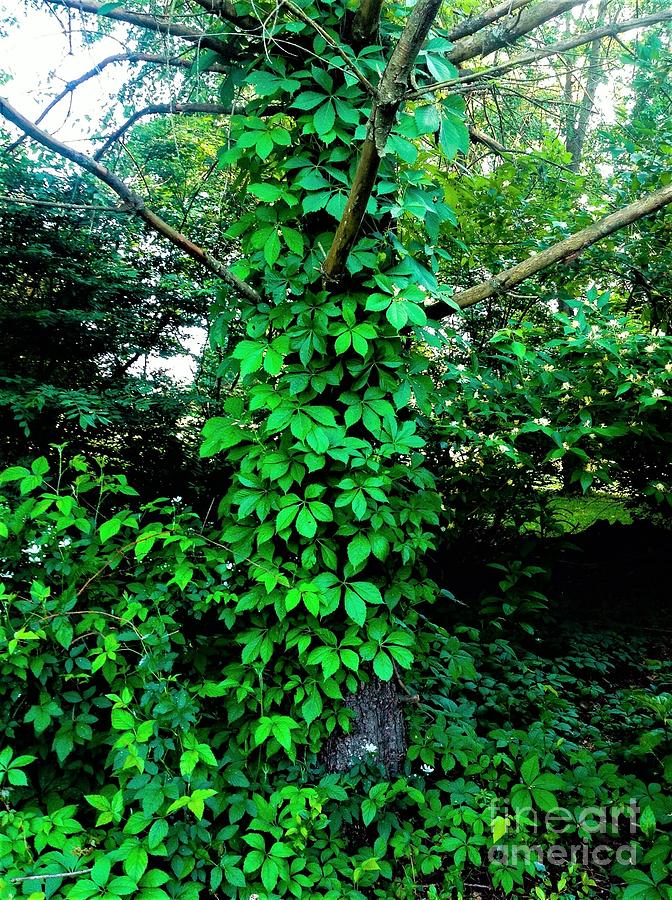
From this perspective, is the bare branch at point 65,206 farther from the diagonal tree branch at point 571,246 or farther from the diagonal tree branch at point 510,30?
the diagonal tree branch at point 510,30

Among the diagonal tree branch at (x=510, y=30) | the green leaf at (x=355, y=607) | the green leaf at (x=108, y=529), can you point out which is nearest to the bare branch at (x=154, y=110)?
the diagonal tree branch at (x=510, y=30)

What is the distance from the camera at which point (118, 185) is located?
211cm

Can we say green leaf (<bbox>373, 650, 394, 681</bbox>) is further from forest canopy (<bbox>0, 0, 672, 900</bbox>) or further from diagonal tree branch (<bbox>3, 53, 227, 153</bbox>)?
diagonal tree branch (<bbox>3, 53, 227, 153</bbox>)

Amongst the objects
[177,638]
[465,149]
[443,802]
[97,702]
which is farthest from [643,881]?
[465,149]

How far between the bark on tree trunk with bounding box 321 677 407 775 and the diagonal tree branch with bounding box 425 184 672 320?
1.66 meters

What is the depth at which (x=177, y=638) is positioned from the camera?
79.9 inches

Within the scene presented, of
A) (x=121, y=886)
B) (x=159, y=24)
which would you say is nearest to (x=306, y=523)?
(x=121, y=886)

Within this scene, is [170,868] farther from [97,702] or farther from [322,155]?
[322,155]

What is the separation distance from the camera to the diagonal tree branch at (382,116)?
1358 mm

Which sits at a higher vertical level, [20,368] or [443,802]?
[20,368]

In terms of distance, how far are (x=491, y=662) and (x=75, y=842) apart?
236cm

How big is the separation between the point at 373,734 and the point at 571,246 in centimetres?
223

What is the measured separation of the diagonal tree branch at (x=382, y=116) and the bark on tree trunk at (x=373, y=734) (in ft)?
5.66

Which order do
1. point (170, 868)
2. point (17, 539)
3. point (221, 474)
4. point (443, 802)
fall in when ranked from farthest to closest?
point (221, 474) < point (443, 802) < point (17, 539) < point (170, 868)
